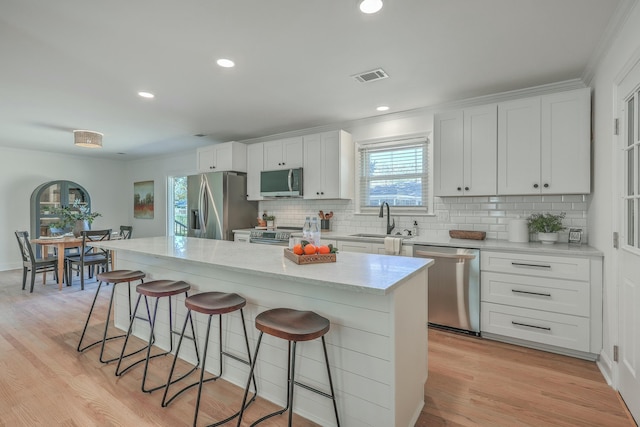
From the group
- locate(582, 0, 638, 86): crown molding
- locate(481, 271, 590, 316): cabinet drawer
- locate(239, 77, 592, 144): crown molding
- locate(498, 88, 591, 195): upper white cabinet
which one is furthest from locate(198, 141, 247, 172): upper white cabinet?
locate(582, 0, 638, 86): crown molding

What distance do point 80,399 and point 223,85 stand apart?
9.11 ft

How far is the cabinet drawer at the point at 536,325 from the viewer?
2527 mm

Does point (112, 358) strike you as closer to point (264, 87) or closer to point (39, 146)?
point (264, 87)

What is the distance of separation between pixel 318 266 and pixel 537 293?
6.80 ft

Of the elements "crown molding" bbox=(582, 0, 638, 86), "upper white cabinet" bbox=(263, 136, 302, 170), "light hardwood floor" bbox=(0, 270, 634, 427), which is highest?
"crown molding" bbox=(582, 0, 638, 86)

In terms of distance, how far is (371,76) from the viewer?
289cm

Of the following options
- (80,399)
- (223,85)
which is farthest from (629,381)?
(223,85)

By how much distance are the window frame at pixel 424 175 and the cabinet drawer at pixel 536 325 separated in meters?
1.34

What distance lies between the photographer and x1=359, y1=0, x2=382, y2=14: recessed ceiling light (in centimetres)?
186

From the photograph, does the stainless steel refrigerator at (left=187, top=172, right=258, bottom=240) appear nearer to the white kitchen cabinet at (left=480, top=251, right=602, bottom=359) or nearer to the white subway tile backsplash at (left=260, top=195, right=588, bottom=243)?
the white subway tile backsplash at (left=260, top=195, right=588, bottom=243)

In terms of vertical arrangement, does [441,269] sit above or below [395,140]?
below

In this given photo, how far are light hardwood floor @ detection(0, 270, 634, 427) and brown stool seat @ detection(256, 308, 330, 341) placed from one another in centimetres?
66

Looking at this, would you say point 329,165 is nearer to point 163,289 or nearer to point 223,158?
point 223,158

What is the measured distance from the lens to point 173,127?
4672 millimetres
